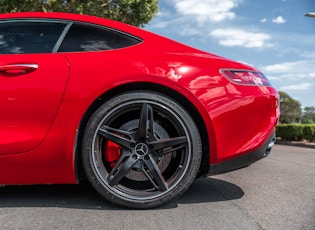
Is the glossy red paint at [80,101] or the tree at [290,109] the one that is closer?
the glossy red paint at [80,101]

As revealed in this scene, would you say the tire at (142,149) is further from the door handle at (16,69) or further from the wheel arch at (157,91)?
the door handle at (16,69)

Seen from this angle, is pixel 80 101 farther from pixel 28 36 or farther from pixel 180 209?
pixel 180 209

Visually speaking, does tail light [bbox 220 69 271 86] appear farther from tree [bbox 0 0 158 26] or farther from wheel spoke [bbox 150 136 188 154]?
tree [bbox 0 0 158 26]

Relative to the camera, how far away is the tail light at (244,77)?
283 cm

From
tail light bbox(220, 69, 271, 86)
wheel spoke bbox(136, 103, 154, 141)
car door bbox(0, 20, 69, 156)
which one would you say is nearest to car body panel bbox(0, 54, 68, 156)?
car door bbox(0, 20, 69, 156)

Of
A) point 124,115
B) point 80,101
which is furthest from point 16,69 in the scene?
point 124,115

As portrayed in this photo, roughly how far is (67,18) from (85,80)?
63 centimetres

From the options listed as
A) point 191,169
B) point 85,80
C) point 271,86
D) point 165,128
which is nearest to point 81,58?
point 85,80

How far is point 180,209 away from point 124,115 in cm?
82

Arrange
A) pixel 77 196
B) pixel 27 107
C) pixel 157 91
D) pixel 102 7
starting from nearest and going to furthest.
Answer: pixel 27 107 < pixel 157 91 < pixel 77 196 < pixel 102 7

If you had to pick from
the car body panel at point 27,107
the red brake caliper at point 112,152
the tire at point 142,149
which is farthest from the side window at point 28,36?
the red brake caliper at point 112,152

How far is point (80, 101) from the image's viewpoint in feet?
8.84

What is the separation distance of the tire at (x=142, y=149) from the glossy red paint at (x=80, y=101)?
99mm

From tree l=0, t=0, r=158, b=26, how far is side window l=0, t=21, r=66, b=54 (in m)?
7.98
